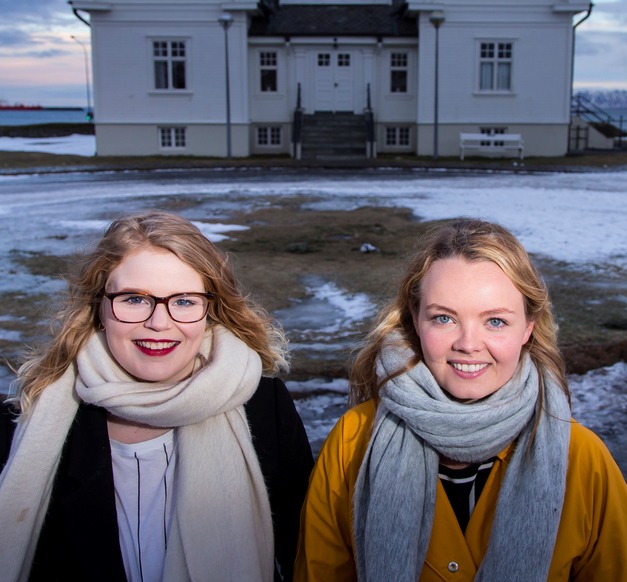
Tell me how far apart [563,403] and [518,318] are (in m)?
0.27

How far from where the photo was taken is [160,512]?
2.37 m

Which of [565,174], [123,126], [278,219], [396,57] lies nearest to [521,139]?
[396,57]

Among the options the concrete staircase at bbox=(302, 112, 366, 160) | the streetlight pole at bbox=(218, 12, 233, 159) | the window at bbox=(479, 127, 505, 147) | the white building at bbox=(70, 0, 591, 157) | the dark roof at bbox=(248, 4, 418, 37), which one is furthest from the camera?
the dark roof at bbox=(248, 4, 418, 37)

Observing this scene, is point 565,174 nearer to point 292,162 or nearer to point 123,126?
point 292,162

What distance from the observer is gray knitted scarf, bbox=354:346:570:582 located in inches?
82.4

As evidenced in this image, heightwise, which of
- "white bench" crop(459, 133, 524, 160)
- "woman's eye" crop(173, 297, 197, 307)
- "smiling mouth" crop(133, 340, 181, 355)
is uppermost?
"white bench" crop(459, 133, 524, 160)

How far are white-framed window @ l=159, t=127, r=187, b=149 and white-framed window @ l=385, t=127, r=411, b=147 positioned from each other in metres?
7.70

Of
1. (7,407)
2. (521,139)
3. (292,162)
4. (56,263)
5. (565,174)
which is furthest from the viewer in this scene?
(521,139)

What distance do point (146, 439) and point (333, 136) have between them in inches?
1062

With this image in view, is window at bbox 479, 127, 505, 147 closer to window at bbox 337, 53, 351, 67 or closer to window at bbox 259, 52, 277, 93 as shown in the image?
window at bbox 337, 53, 351, 67

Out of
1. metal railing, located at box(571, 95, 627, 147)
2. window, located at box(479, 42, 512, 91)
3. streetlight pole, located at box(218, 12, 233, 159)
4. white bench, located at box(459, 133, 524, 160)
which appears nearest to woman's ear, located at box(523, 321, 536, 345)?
streetlight pole, located at box(218, 12, 233, 159)

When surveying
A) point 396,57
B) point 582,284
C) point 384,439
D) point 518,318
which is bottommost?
point 582,284

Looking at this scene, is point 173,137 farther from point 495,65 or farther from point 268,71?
point 495,65

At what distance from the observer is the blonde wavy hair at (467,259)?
229 centimetres
